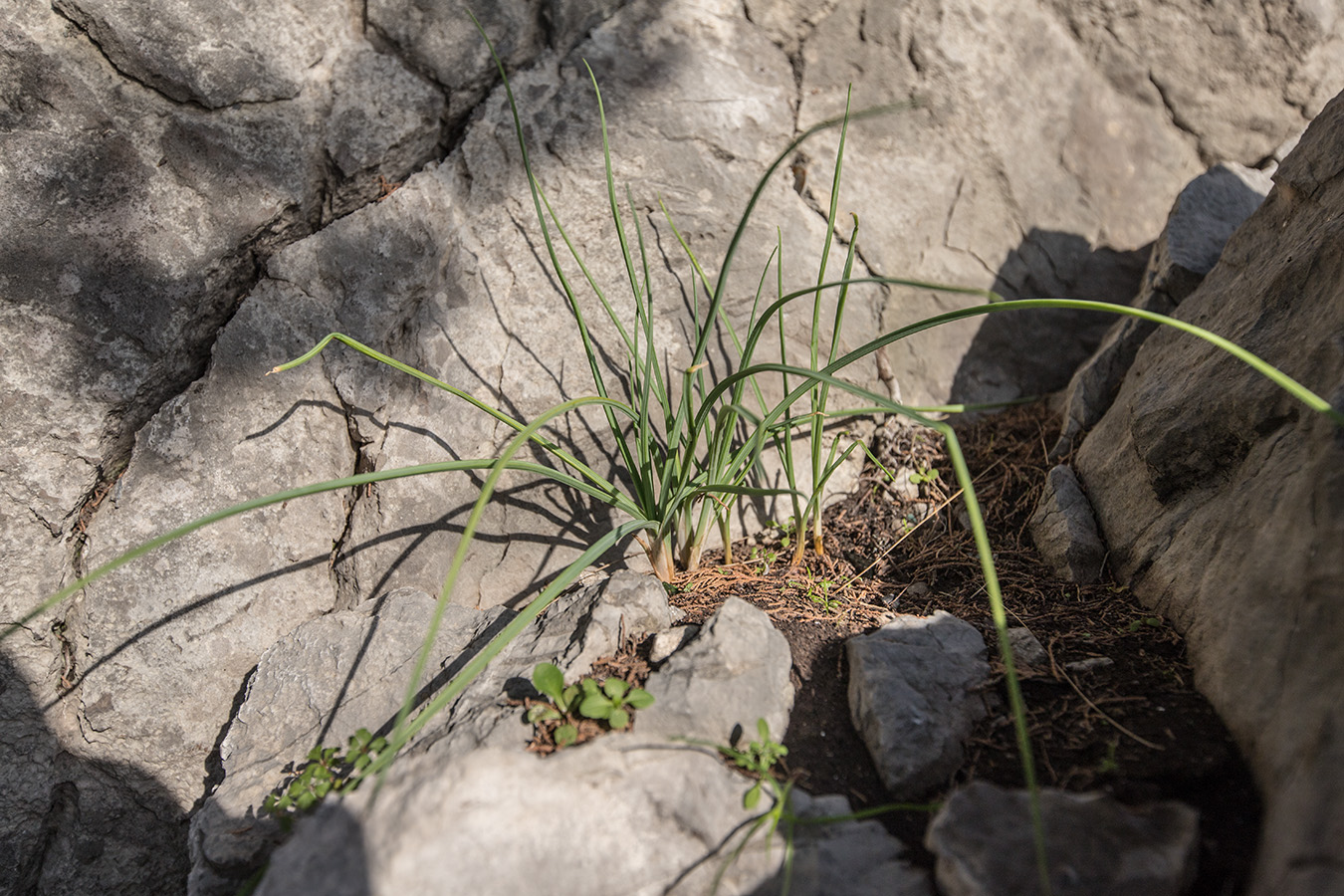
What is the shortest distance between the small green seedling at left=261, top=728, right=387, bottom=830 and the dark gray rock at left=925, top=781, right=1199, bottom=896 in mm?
860

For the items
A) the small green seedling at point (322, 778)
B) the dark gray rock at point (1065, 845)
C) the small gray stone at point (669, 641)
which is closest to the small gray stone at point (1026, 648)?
the dark gray rock at point (1065, 845)

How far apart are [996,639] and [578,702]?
75 cm

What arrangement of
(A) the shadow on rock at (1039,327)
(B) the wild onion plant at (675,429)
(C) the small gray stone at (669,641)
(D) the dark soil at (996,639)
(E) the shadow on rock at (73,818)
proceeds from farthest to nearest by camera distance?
(A) the shadow on rock at (1039,327) < (E) the shadow on rock at (73,818) < (C) the small gray stone at (669,641) < (B) the wild onion plant at (675,429) < (D) the dark soil at (996,639)

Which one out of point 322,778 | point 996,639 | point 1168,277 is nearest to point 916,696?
point 996,639

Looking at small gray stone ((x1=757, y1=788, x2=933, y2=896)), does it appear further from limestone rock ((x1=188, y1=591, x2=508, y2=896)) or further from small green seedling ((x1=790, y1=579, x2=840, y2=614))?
limestone rock ((x1=188, y1=591, x2=508, y2=896))

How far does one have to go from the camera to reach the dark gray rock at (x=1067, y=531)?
1.49 m

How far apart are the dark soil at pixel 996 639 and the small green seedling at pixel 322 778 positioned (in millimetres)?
606

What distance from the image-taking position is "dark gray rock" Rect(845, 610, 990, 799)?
112cm

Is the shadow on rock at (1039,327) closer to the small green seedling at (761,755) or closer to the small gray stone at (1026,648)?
the small gray stone at (1026,648)

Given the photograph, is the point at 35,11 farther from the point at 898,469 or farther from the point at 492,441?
the point at 898,469

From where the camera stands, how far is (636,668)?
1.26m

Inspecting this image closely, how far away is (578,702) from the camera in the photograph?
1.18m

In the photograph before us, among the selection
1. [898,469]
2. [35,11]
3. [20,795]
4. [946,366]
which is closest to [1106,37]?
[946,366]

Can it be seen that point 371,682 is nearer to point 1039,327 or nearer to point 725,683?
point 725,683
